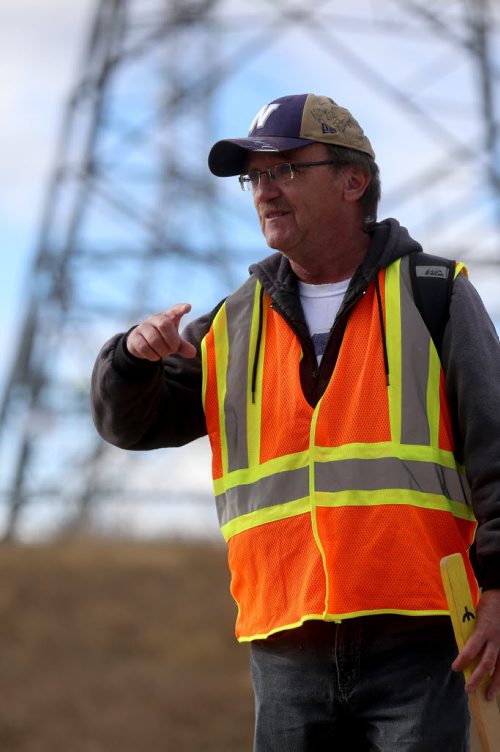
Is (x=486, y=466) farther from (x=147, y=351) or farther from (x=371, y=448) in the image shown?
(x=147, y=351)

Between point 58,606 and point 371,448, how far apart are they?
29.5 feet

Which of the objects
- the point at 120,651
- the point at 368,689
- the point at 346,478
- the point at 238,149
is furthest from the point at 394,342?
the point at 120,651

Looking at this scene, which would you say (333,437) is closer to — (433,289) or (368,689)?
(433,289)

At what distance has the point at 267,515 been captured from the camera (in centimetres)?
371

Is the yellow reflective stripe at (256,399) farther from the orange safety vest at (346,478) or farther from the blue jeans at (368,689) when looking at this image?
the blue jeans at (368,689)

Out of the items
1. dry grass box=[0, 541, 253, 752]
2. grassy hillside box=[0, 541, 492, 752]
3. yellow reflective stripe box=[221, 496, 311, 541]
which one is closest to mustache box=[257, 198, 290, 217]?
yellow reflective stripe box=[221, 496, 311, 541]

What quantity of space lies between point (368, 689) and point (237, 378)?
2.79 feet

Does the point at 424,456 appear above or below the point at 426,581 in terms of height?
above

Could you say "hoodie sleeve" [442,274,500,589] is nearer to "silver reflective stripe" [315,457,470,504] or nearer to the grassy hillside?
"silver reflective stripe" [315,457,470,504]

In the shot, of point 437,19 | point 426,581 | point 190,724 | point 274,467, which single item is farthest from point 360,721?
point 437,19

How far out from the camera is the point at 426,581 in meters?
3.53

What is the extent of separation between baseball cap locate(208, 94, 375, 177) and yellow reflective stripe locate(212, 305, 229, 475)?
380mm

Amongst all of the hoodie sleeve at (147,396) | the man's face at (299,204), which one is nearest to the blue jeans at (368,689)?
the hoodie sleeve at (147,396)

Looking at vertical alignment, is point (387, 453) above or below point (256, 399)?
below
